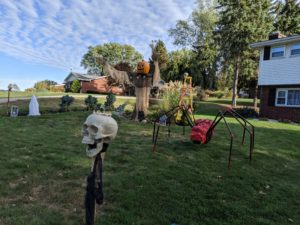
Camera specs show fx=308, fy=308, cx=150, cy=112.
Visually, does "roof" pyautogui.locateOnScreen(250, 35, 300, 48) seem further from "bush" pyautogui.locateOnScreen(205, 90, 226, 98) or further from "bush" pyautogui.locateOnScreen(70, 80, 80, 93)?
"bush" pyautogui.locateOnScreen(70, 80, 80, 93)

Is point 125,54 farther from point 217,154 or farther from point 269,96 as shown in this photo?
point 217,154

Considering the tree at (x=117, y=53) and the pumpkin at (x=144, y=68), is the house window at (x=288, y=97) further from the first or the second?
the tree at (x=117, y=53)

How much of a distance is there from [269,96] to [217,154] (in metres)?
12.8

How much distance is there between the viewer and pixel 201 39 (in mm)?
39438

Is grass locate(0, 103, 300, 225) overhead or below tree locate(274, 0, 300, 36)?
below

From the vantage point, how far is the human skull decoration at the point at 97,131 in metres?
2.40

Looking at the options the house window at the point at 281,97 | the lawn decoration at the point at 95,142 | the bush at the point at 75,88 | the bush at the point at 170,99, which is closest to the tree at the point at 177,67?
the bush at the point at 75,88

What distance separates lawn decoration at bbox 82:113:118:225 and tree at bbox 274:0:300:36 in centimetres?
2818

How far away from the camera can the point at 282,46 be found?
661 inches

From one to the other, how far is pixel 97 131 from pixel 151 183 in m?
2.07

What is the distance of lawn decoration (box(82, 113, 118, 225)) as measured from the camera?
7.91 ft

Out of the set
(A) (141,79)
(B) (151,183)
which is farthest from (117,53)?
(B) (151,183)

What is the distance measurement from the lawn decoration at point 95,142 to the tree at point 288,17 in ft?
92.4

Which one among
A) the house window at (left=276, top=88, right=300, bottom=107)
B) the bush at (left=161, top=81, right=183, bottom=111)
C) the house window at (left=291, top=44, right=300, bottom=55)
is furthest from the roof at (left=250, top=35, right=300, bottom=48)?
the bush at (left=161, top=81, right=183, bottom=111)
